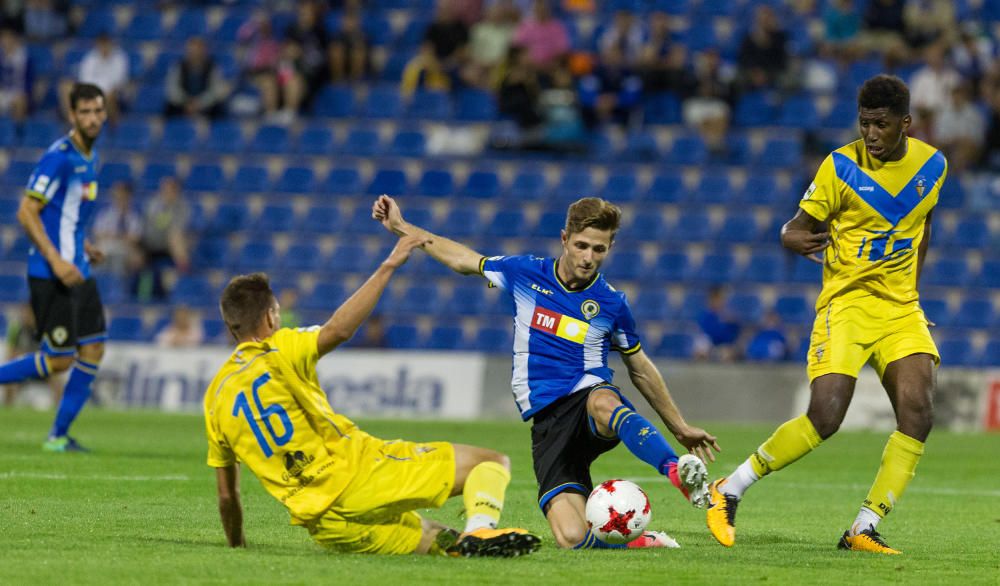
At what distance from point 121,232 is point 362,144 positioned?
389 cm

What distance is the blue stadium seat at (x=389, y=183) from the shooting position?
22.5 metres

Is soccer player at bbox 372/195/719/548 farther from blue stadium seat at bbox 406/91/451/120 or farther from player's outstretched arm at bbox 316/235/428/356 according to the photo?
blue stadium seat at bbox 406/91/451/120

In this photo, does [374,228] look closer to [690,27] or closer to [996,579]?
[690,27]

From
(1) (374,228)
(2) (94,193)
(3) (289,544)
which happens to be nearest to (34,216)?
(2) (94,193)

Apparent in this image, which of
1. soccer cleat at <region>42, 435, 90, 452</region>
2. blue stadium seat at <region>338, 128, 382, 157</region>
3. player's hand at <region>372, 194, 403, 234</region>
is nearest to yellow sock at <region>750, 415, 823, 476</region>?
player's hand at <region>372, 194, 403, 234</region>

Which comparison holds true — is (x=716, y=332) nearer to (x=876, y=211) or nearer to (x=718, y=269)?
(x=718, y=269)

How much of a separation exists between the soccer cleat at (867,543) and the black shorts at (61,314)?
624 cm

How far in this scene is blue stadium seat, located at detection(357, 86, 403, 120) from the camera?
917 inches

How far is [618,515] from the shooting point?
23.1 ft

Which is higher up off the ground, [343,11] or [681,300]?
[343,11]

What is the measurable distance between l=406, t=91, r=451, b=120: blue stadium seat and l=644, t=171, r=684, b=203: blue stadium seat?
10.7 ft

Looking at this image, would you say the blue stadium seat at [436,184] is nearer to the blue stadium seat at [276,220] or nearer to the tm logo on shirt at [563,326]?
the blue stadium seat at [276,220]

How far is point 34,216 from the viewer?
11.1 metres

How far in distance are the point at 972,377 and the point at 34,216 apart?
11.7 metres
